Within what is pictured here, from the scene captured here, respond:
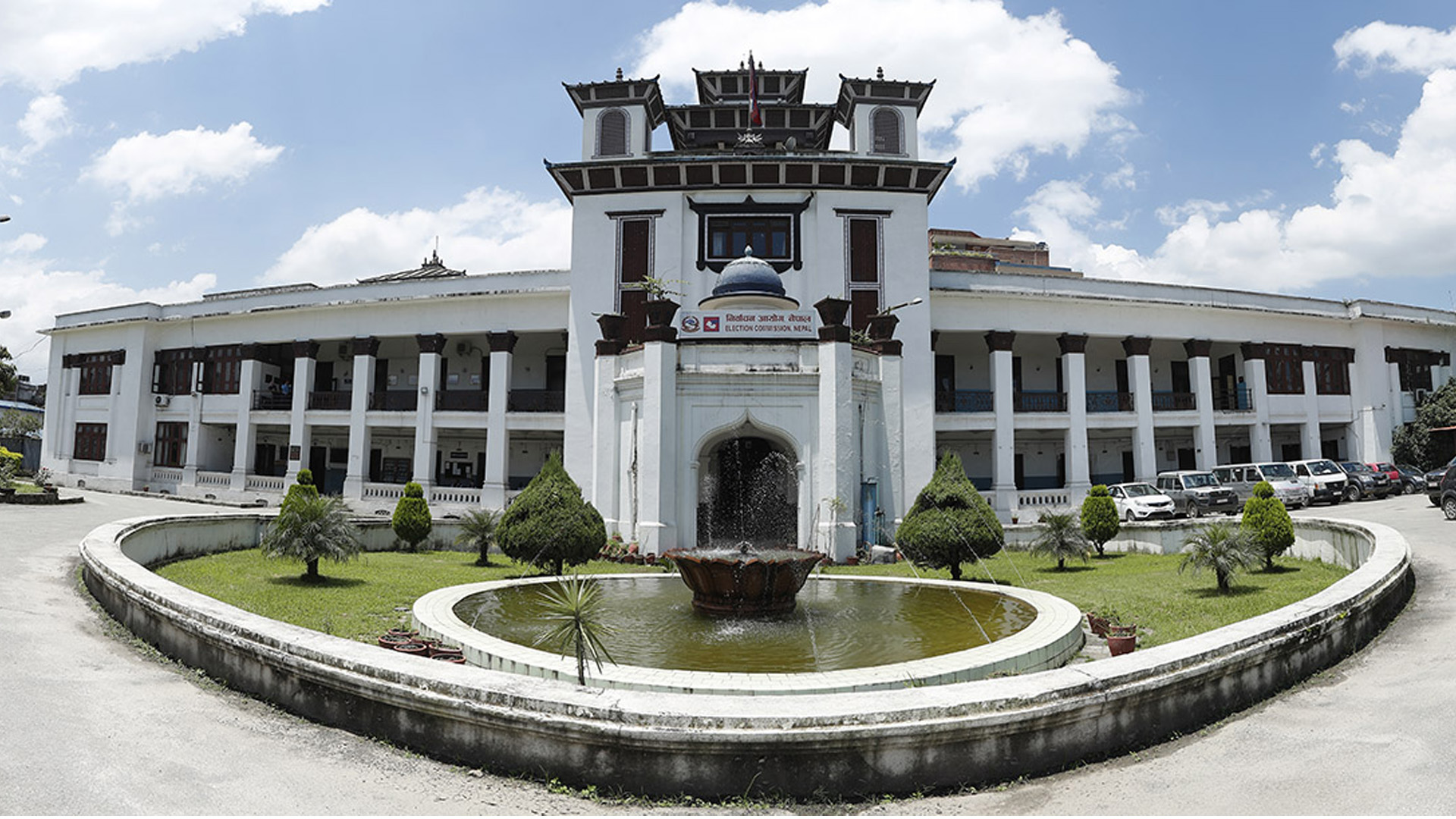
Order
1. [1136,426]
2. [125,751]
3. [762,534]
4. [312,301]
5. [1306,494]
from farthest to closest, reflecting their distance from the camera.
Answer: [312,301] < [1136,426] < [1306,494] < [762,534] < [125,751]

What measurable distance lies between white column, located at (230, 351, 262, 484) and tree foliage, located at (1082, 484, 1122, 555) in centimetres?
3228

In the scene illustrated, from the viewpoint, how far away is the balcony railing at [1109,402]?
31078mm

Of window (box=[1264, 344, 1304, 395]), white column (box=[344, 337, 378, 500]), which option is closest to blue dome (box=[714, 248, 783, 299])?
white column (box=[344, 337, 378, 500])

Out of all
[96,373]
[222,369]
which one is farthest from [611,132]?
[96,373]

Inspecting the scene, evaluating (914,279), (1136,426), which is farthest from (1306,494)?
(914,279)

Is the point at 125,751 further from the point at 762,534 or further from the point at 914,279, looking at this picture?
the point at 914,279

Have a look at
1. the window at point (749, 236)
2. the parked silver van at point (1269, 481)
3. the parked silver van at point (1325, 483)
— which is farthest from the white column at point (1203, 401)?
the window at point (749, 236)

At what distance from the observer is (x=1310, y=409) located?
32281 millimetres

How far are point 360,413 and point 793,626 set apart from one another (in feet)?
89.9

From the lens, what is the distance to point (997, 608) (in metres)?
10.7

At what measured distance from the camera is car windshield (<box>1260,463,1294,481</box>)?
26.6 m

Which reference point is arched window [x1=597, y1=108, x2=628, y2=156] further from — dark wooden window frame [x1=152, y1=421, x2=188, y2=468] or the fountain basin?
dark wooden window frame [x1=152, y1=421, x2=188, y2=468]

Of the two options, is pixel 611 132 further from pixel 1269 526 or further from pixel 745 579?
pixel 1269 526

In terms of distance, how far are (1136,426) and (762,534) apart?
1750 cm
